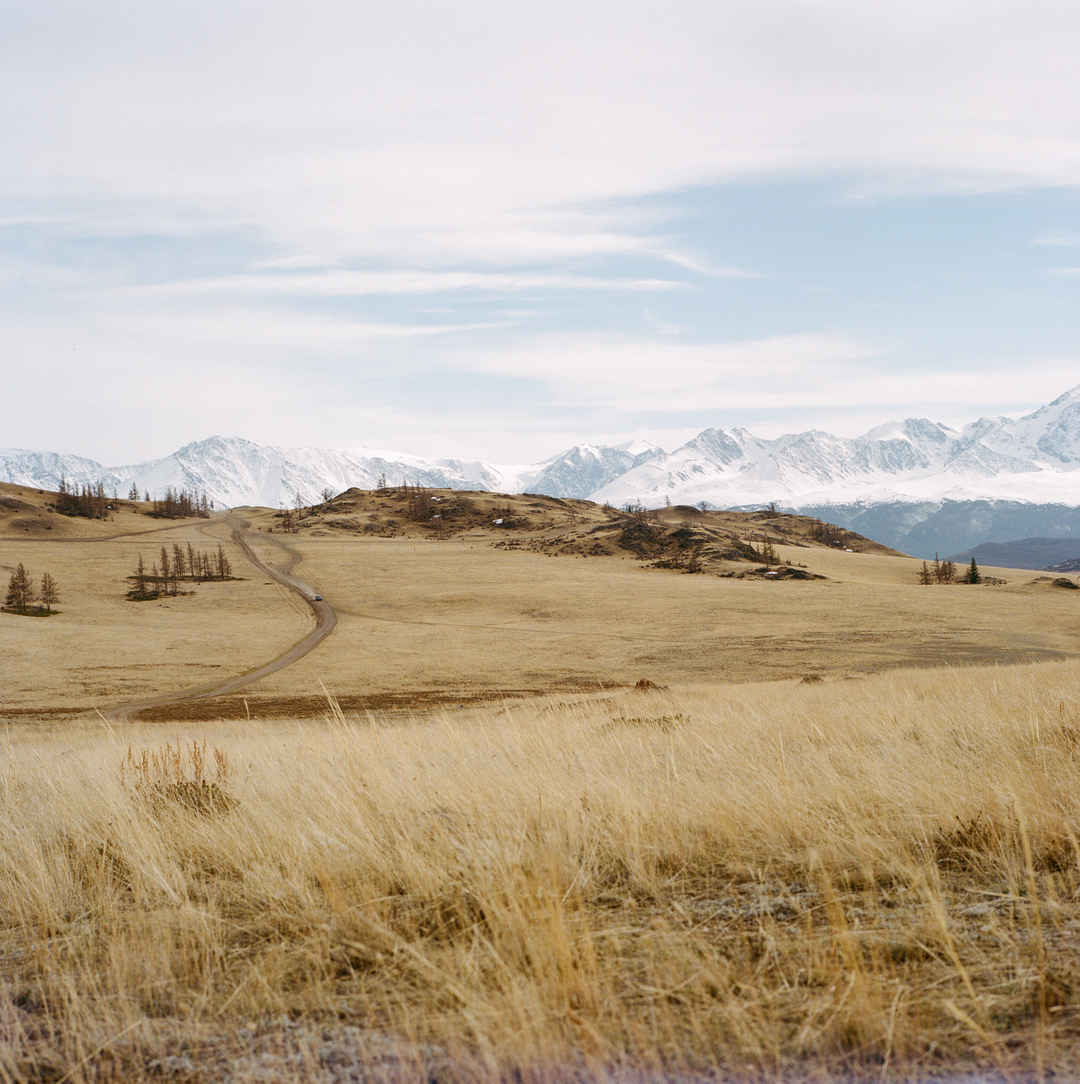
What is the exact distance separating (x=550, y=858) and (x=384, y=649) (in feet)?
163

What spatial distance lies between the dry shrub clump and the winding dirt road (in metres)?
23.6

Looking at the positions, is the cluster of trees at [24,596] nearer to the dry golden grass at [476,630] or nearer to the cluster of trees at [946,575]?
the dry golden grass at [476,630]

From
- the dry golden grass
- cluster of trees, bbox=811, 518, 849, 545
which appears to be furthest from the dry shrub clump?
cluster of trees, bbox=811, 518, 849, 545

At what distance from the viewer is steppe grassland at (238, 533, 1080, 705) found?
4281 centimetres

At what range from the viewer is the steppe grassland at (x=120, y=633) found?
40.1m

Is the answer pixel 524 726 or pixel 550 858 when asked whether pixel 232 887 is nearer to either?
pixel 550 858

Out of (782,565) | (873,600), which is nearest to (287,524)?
(782,565)

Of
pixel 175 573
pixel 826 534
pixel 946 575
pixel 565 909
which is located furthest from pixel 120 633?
pixel 826 534

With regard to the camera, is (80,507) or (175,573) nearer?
(175,573)

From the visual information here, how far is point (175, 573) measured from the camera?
81.6 meters

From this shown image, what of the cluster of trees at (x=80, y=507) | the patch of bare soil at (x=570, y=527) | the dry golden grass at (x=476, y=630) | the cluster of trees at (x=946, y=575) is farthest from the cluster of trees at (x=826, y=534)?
the cluster of trees at (x=80, y=507)

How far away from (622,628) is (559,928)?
56991mm

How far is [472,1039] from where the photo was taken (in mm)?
2582

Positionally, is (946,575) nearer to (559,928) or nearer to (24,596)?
(24,596)
